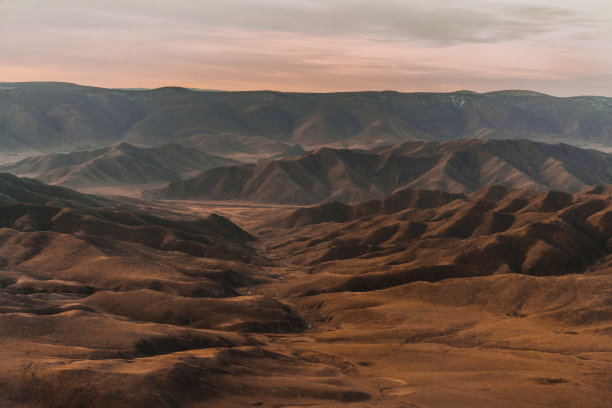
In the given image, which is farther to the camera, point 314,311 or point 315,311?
point 314,311

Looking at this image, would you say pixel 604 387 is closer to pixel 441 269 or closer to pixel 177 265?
pixel 441 269

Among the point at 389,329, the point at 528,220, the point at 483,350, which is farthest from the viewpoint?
the point at 528,220

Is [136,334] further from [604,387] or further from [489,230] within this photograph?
[489,230]

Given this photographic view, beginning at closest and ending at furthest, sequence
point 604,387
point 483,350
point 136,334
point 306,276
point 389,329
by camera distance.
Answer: point 604,387 → point 136,334 → point 483,350 → point 389,329 → point 306,276

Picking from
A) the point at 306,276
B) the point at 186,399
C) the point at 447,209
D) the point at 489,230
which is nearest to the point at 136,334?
the point at 186,399

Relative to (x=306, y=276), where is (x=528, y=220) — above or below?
above

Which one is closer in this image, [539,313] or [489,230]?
[539,313]

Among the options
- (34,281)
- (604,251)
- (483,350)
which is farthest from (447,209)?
(34,281)
